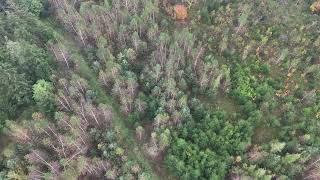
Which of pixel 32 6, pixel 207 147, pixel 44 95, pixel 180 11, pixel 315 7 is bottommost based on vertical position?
pixel 207 147

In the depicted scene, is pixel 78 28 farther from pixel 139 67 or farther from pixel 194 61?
pixel 194 61

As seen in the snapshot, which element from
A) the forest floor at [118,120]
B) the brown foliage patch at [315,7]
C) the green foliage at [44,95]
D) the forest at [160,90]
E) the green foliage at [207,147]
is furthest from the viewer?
the brown foliage patch at [315,7]

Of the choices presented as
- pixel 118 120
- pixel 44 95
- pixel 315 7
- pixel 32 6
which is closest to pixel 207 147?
pixel 118 120

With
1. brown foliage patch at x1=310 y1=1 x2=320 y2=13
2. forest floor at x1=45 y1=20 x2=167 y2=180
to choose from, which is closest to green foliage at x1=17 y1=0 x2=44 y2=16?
forest floor at x1=45 y1=20 x2=167 y2=180

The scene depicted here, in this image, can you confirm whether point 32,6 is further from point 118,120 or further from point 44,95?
point 118,120

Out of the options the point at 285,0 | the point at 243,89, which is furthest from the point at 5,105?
the point at 285,0

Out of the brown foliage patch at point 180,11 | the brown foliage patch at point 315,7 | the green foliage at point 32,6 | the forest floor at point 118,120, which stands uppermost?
the brown foliage patch at point 315,7

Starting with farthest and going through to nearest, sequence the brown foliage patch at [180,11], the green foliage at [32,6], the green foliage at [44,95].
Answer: the brown foliage patch at [180,11]
the green foliage at [32,6]
the green foliage at [44,95]

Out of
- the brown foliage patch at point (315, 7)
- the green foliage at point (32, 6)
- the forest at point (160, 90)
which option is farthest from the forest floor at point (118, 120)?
the brown foliage patch at point (315, 7)

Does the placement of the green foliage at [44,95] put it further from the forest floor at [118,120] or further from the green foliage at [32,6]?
the green foliage at [32,6]
